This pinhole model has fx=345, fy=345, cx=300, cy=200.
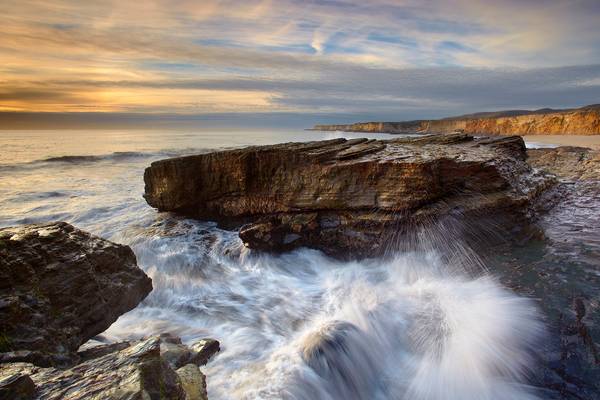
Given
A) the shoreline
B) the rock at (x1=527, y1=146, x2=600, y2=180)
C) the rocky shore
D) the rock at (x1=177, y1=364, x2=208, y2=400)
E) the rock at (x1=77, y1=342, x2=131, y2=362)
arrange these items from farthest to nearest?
1. the shoreline
2. the rock at (x1=527, y1=146, x2=600, y2=180)
3. the rock at (x1=77, y1=342, x2=131, y2=362)
4. the rock at (x1=177, y1=364, x2=208, y2=400)
5. the rocky shore

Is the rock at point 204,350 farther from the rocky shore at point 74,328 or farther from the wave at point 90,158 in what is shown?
the wave at point 90,158

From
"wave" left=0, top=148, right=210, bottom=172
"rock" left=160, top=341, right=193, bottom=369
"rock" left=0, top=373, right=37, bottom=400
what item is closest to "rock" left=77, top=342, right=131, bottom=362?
"rock" left=160, top=341, right=193, bottom=369

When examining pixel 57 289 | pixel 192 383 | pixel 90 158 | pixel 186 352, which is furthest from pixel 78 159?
pixel 192 383

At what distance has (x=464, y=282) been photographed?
6.44 metres

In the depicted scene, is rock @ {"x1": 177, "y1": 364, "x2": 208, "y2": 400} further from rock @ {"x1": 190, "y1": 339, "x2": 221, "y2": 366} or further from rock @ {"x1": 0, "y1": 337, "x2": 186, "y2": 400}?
rock @ {"x1": 190, "y1": 339, "x2": 221, "y2": 366}

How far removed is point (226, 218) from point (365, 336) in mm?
6439

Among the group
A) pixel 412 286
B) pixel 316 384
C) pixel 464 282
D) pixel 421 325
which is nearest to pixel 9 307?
pixel 316 384

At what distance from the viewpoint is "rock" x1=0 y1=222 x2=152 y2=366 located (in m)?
3.84

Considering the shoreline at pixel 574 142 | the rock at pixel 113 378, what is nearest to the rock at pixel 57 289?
the rock at pixel 113 378

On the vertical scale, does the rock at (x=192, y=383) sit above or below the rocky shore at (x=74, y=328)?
below

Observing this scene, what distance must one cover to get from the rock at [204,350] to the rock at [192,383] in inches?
43.8

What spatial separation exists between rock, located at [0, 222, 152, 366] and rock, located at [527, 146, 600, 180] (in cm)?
1489

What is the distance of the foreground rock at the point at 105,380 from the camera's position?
8.69 feet

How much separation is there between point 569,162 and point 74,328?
761 inches
